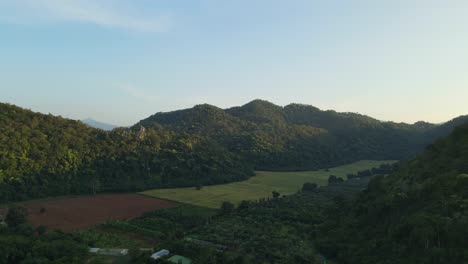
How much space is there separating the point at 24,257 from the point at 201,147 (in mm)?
79492

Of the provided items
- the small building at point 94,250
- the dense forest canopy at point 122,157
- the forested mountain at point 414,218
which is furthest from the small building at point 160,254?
the dense forest canopy at point 122,157

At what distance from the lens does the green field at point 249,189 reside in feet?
270

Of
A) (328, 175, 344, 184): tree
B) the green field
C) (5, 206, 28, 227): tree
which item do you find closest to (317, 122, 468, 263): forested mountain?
the green field

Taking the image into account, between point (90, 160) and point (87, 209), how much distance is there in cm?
2523

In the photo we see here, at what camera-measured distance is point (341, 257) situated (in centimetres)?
4450

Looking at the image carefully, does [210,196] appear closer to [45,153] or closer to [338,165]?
[45,153]

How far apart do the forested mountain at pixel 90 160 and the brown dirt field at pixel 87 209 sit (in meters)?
5.27

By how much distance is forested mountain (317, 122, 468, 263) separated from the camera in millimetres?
37438

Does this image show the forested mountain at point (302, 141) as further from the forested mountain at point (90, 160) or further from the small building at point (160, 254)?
the small building at point (160, 254)

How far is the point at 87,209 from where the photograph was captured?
68.9m

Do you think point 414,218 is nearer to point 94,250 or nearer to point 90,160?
point 94,250

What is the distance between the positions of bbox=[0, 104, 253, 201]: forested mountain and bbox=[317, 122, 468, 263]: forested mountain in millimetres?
50619

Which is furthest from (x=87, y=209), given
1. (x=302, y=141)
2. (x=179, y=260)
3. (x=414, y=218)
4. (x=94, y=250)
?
(x=302, y=141)

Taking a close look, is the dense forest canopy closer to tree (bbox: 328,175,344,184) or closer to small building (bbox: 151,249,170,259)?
tree (bbox: 328,175,344,184)
